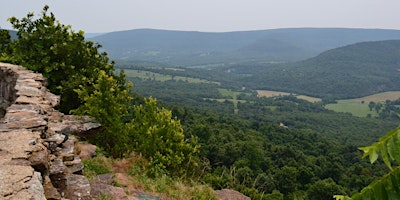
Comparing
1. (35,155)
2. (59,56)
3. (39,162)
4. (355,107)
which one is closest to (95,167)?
(35,155)

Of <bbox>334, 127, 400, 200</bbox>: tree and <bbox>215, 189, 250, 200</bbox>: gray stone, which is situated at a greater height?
<bbox>334, 127, 400, 200</bbox>: tree

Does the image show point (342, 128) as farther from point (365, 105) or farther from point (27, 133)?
point (27, 133)

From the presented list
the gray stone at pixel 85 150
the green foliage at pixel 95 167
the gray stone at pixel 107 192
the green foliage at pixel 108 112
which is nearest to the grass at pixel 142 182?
the green foliage at pixel 95 167

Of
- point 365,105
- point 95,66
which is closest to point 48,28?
point 95,66

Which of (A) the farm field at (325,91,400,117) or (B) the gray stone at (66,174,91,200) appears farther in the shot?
(A) the farm field at (325,91,400,117)

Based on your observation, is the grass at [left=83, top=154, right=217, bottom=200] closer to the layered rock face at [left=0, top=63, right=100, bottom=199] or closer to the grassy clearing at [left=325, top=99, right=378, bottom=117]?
the layered rock face at [left=0, top=63, right=100, bottom=199]

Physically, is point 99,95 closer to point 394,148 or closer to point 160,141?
point 160,141

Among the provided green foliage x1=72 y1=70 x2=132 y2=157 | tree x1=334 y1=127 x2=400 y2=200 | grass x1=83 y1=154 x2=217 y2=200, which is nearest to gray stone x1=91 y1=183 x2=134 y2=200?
grass x1=83 y1=154 x2=217 y2=200
